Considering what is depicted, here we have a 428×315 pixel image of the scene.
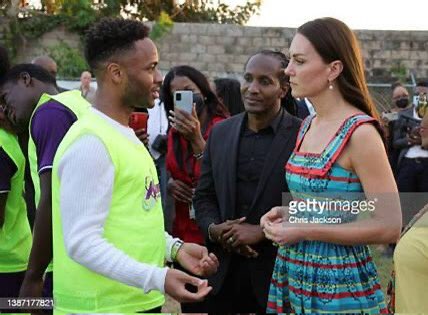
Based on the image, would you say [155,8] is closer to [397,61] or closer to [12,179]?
[397,61]

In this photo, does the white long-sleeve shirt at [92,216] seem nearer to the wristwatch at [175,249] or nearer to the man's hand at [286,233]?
the wristwatch at [175,249]

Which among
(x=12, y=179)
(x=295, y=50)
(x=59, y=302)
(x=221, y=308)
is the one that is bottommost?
→ (x=221, y=308)

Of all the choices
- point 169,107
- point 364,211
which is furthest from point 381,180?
point 169,107

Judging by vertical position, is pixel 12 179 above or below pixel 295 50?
below

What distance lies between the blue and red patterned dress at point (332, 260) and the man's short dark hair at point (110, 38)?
77cm

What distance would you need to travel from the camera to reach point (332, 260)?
104 inches

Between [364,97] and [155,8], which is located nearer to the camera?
[364,97]

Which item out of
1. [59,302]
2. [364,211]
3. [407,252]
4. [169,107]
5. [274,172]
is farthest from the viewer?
[169,107]

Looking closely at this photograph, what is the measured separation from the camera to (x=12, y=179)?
328 centimetres

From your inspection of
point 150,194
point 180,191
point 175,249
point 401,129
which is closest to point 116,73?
point 150,194

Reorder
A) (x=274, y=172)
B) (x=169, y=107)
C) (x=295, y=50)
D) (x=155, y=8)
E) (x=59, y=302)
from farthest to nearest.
Result: 1. (x=155, y=8)
2. (x=169, y=107)
3. (x=274, y=172)
4. (x=295, y=50)
5. (x=59, y=302)

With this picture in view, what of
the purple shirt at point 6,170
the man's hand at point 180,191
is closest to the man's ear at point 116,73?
the purple shirt at point 6,170

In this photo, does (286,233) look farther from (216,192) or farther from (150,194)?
(216,192)

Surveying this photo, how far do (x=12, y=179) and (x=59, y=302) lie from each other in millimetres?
1006
